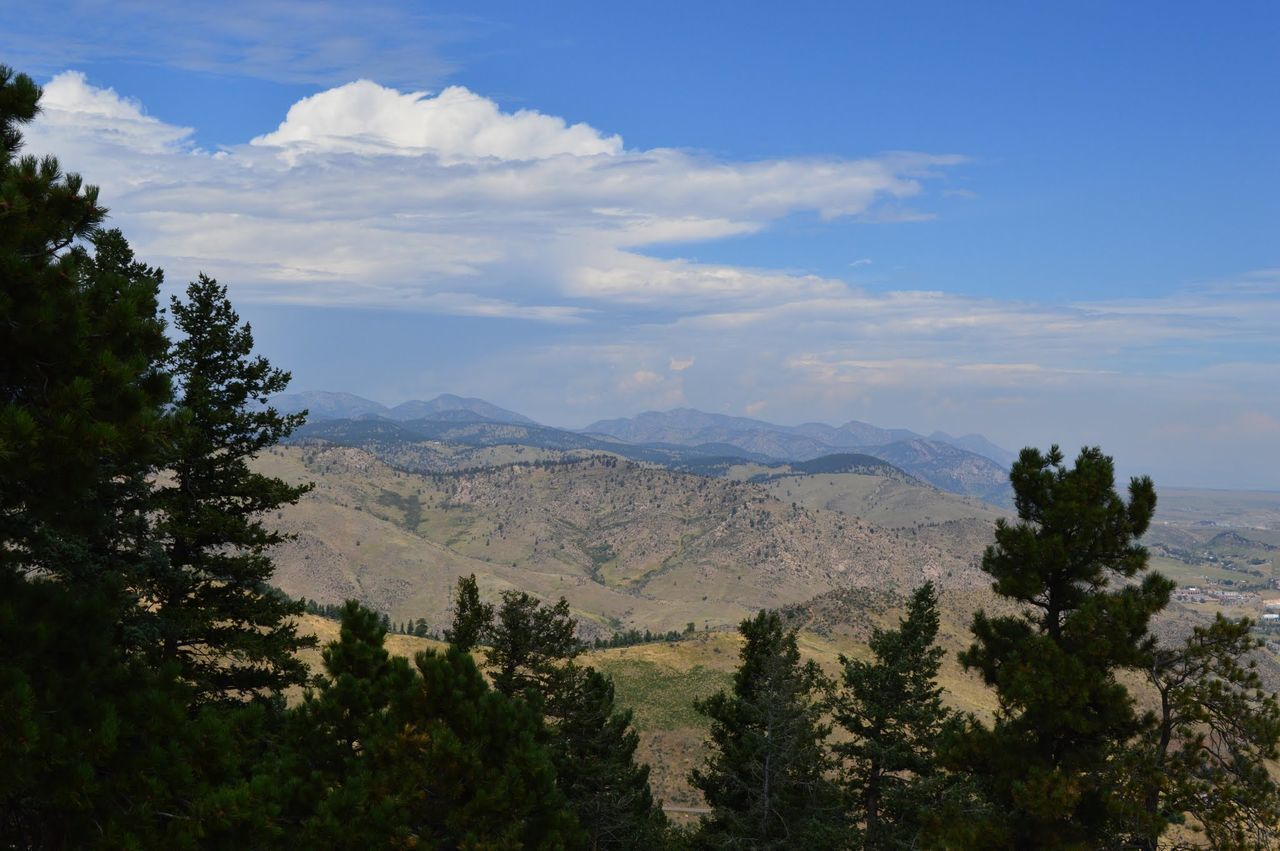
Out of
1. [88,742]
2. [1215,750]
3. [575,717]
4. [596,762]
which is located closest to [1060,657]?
[1215,750]

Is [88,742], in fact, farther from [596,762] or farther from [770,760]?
[596,762]

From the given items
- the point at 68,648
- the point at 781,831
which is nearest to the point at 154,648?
the point at 68,648

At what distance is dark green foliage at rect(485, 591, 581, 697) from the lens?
103 ft

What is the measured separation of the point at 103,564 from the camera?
18.0 m

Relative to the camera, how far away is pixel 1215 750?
1681 cm

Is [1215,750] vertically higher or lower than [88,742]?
lower

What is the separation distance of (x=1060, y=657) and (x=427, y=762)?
13.5 m

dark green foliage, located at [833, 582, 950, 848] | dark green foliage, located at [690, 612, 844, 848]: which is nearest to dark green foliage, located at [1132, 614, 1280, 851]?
dark green foliage, located at [690, 612, 844, 848]

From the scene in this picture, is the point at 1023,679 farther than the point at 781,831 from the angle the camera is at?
No

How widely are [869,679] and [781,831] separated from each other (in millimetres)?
5844

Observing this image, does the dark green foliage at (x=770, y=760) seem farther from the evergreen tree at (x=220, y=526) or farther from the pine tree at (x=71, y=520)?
the pine tree at (x=71, y=520)

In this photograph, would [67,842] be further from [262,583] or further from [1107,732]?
[1107,732]

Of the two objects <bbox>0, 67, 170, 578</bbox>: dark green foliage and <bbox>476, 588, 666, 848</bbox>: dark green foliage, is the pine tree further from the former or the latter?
<bbox>476, 588, 666, 848</bbox>: dark green foliage

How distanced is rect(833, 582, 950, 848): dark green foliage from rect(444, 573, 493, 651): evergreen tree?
1286 cm
